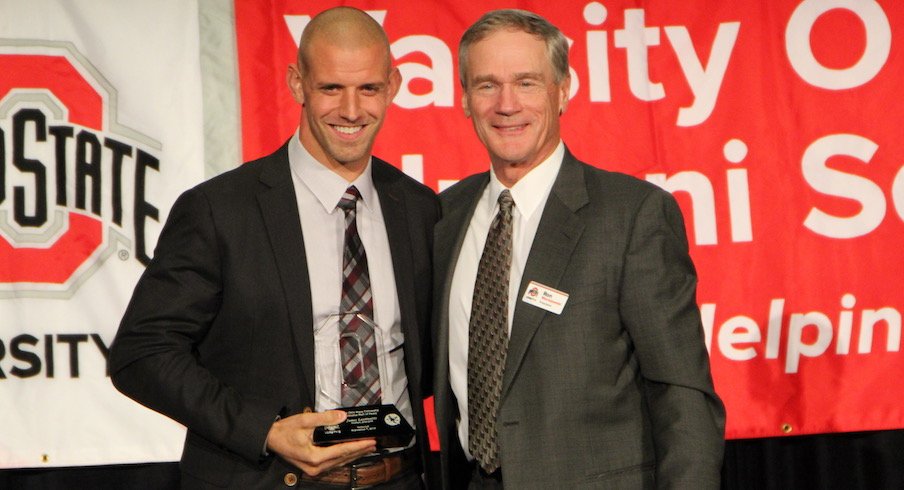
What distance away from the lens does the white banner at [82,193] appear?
3.29m

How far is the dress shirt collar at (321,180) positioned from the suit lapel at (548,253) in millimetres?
463

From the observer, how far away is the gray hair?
236 cm

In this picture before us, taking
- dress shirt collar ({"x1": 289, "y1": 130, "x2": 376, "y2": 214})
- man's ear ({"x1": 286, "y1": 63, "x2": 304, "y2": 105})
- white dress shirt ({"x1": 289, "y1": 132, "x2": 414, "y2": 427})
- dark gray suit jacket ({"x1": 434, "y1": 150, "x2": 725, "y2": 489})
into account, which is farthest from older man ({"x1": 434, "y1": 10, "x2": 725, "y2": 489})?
man's ear ({"x1": 286, "y1": 63, "x2": 304, "y2": 105})

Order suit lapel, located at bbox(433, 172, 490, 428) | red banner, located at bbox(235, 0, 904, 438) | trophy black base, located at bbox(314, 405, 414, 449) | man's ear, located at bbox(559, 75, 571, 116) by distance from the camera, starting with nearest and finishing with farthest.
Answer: trophy black base, located at bbox(314, 405, 414, 449)
suit lapel, located at bbox(433, 172, 490, 428)
man's ear, located at bbox(559, 75, 571, 116)
red banner, located at bbox(235, 0, 904, 438)

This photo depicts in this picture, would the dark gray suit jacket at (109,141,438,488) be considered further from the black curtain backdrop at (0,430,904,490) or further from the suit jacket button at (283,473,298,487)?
the black curtain backdrop at (0,430,904,490)

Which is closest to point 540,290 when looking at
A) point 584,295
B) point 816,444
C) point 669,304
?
point 584,295

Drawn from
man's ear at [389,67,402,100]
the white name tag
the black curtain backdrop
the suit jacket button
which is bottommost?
the black curtain backdrop

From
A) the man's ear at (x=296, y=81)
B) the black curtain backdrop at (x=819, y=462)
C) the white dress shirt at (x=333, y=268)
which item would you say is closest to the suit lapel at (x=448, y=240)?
the white dress shirt at (x=333, y=268)

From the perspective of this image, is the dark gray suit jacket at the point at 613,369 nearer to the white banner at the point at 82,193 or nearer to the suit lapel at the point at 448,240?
the suit lapel at the point at 448,240

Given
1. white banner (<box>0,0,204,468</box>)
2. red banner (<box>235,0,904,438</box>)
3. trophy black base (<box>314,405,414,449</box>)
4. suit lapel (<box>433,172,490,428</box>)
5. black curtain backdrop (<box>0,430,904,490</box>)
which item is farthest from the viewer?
black curtain backdrop (<box>0,430,904,490</box>)

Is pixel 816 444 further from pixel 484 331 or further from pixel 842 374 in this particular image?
pixel 484 331

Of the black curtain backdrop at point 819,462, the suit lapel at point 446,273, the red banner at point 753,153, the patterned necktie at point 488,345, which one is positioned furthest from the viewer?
the black curtain backdrop at point 819,462

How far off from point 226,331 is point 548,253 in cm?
71

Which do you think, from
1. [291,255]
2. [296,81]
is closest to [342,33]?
[296,81]
